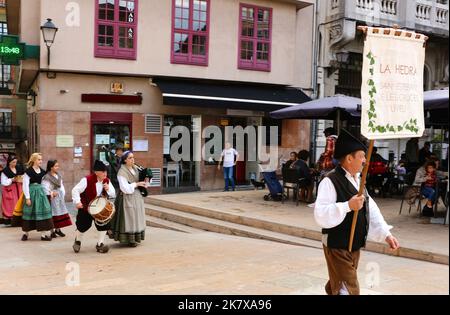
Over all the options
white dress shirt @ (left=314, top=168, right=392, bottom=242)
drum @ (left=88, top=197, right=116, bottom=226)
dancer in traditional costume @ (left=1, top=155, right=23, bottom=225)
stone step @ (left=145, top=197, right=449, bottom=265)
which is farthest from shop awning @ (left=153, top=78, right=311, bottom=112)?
white dress shirt @ (left=314, top=168, right=392, bottom=242)

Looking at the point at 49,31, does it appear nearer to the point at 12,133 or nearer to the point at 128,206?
the point at 128,206

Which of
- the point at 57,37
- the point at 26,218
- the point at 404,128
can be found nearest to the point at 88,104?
the point at 57,37

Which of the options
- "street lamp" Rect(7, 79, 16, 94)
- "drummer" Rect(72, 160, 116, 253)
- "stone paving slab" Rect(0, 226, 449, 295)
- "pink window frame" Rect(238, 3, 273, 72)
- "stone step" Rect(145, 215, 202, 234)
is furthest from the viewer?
"street lamp" Rect(7, 79, 16, 94)

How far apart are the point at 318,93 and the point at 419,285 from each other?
14.5 metres

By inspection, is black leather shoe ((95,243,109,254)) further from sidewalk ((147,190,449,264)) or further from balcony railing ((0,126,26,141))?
balcony railing ((0,126,26,141))

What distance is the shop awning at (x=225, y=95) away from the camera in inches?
631

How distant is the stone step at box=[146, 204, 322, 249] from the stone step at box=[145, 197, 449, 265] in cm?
10

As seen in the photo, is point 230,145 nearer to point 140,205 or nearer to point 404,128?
point 140,205

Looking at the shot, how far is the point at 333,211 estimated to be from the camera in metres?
3.97

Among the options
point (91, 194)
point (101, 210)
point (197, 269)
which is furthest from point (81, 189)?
point (197, 269)

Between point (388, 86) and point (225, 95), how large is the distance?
13152mm

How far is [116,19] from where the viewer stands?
1594 centimetres

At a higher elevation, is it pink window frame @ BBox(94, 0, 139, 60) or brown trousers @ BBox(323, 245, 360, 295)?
pink window frame @ BBox(94, 0, 139, 60)

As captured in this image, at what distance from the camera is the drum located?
8406 mm
